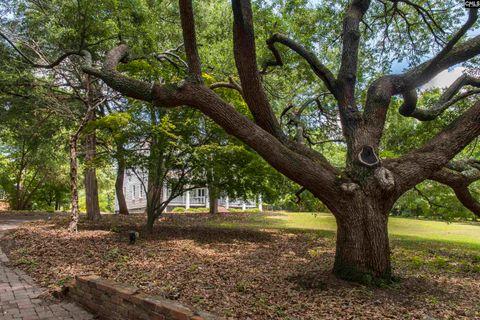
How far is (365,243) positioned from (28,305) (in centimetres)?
456

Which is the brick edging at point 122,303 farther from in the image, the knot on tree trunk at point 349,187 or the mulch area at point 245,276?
the knot on tree trunk at point 349,187

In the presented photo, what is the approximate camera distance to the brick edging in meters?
3.33

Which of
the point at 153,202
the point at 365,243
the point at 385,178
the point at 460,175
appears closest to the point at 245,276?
the point at 365,243

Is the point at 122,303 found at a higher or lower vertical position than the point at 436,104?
lower

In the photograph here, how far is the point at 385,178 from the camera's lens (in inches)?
193

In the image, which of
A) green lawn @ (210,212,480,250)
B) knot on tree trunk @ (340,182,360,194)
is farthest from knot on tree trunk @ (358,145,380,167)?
green lawn @ (210,212,480,250)

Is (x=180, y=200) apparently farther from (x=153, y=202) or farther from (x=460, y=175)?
(x=460, y=175)

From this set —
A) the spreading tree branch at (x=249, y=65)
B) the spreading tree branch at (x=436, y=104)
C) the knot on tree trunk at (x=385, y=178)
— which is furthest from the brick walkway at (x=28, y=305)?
the spreading tree branch at (x=436, y=104)

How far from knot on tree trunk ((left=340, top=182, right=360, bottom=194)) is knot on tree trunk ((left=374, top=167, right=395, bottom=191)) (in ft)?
0.97

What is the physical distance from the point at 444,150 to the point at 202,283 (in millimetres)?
3850

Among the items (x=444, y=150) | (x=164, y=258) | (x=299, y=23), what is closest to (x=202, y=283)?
(x=164, y=258)

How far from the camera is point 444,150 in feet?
16.7

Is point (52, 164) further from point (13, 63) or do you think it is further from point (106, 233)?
point (106, 233)

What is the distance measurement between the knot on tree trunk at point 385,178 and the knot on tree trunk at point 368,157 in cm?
13
